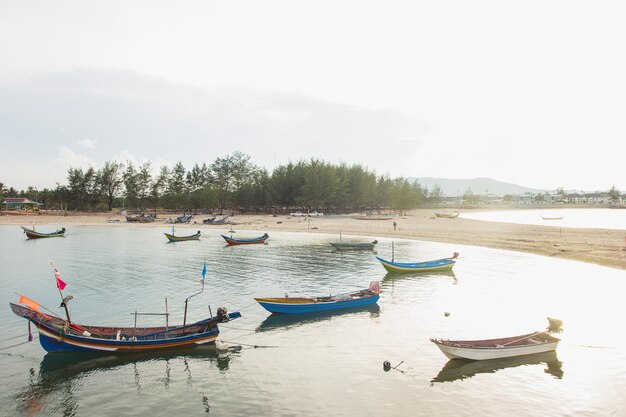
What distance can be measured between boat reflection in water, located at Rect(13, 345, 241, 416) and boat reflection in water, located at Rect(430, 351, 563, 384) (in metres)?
11.2

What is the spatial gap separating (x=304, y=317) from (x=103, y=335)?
13.1 metres

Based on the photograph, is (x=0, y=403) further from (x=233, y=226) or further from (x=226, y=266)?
(x=233, y=226)

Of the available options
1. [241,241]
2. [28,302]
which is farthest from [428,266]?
[28,302]

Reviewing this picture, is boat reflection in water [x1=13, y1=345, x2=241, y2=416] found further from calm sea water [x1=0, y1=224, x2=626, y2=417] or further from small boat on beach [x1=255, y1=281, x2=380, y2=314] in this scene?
small boat on beach [x1=255, y1=281, x2=380, y2=314]

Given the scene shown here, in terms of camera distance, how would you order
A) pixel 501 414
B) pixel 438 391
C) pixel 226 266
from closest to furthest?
pixel 501 414 < pixel 438 391 < pixel 226 266

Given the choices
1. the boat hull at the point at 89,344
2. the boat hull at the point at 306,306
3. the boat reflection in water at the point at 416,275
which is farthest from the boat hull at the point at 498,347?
the boat reflection in water at the point at 416,275

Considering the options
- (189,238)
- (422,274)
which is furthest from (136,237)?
(422,274)

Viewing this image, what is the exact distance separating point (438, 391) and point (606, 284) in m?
30.4

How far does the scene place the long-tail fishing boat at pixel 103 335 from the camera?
851 inches

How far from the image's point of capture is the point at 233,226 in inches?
4171

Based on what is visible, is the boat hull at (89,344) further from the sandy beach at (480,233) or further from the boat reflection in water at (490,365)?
the sandy beach at (480,233)

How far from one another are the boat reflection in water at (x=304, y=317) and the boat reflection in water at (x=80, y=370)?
4563 mm

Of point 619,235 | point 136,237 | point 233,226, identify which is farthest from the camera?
point 233,226

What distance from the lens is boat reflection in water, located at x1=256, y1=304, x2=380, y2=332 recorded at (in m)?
27.8
